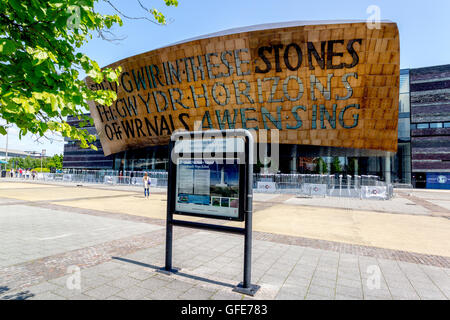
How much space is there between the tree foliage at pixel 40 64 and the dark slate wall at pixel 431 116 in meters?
56.7

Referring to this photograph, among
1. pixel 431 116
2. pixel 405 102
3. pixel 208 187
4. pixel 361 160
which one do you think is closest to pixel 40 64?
pixel 208 187

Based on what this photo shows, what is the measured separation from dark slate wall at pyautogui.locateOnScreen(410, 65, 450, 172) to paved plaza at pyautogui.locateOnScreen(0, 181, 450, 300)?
150 ft

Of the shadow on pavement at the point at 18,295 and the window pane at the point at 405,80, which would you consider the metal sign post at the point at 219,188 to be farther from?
the window pane at the point at 405,80

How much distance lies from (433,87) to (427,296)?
5721 centimetres

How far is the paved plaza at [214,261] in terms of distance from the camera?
415 centimetres

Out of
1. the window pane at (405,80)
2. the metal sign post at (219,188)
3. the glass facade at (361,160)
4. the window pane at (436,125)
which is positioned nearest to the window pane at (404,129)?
the glass facade at (361,160)

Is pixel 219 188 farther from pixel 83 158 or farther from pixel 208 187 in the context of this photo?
pixel 83 158

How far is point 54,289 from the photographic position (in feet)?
13.3

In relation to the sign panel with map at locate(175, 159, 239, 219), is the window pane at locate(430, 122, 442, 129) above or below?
above

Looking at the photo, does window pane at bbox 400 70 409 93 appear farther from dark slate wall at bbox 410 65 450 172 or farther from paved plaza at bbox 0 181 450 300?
paved plaza at bbox 0 181 450 300

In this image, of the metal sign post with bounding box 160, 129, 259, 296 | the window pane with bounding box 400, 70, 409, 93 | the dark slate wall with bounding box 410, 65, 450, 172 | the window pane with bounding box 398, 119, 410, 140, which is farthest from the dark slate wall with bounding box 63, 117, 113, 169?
the metal sign post with bounding box 160, 129, 259, 296

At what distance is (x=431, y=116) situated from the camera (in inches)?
1849

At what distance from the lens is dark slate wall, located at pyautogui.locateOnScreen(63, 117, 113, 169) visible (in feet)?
244
